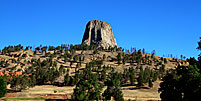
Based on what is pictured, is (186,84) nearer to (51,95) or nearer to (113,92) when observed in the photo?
(113,92)

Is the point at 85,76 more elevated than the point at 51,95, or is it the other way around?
the point at 85,76

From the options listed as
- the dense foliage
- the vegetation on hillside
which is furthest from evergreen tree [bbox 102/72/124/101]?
the dense foliage

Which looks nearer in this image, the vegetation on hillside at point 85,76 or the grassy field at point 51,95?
the vegetation on hillside at point 85,76

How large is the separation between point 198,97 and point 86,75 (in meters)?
102

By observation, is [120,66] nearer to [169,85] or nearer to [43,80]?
[43,80]

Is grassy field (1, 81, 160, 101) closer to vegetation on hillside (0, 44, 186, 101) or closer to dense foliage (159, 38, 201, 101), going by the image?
vegetation on hillside (0, 44, 186, 101)

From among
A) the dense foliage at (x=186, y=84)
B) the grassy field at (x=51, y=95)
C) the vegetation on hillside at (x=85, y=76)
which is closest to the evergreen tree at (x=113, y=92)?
the vegetation on hillside at (x=85, y=76)

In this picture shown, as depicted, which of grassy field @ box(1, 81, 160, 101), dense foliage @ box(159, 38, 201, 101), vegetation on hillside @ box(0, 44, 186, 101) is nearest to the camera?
dense foliage @ box(159, 38, 201, 101)

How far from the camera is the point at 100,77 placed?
446 feet

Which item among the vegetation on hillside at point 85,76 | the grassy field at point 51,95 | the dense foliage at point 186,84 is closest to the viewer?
the dense foliage at point 186,84

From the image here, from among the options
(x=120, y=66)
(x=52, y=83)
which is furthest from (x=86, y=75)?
(x=120, y=66)

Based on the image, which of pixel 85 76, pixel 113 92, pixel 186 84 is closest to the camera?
pixel 186 84

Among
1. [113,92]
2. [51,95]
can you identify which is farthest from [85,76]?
[113,92]

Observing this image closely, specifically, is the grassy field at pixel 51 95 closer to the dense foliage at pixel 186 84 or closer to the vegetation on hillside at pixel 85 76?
Answer: the vegetation on hillside at pixel 85 76
